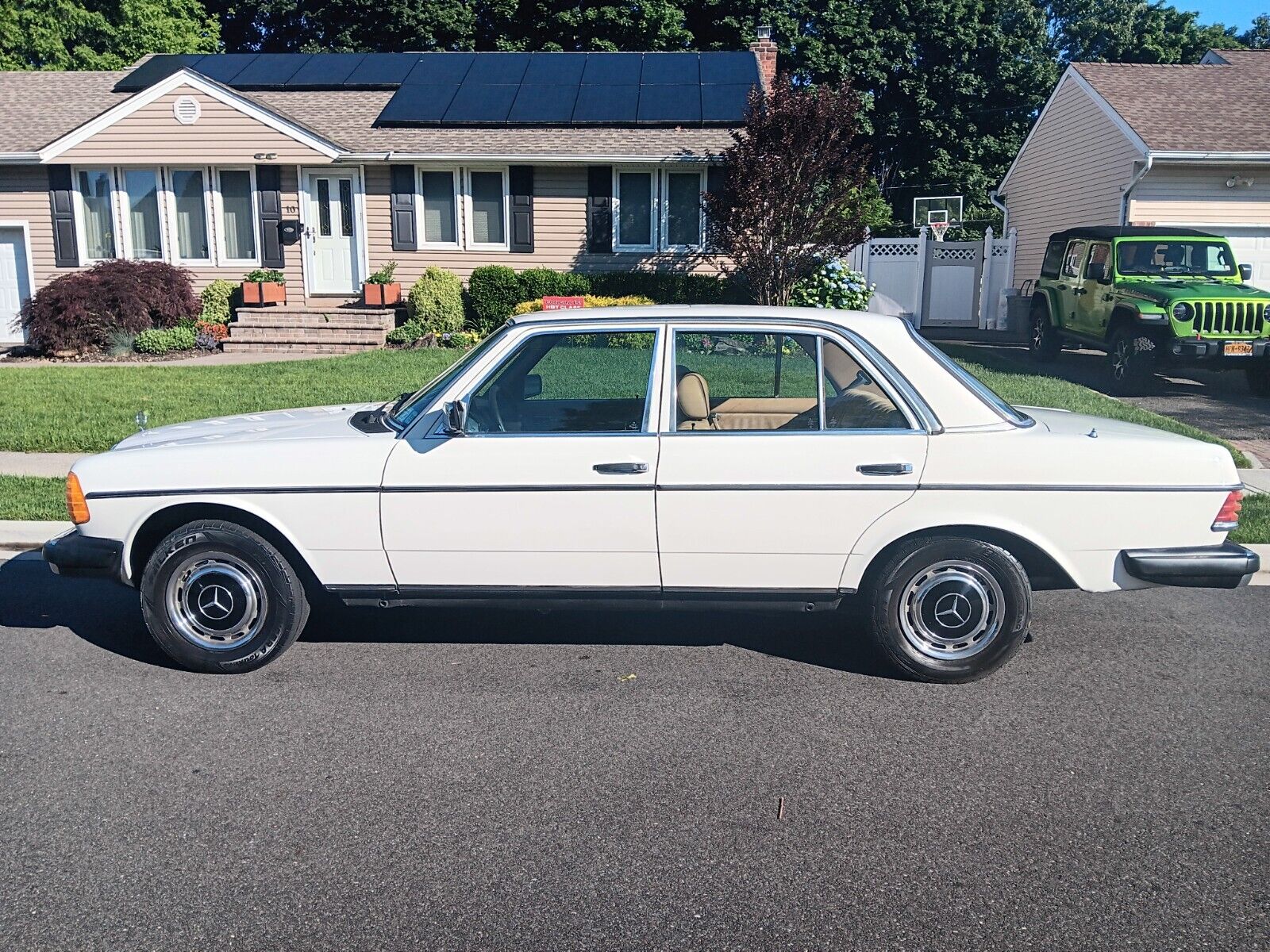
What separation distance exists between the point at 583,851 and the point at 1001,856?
132 cm

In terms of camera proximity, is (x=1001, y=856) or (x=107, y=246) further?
(x=107, y=246)

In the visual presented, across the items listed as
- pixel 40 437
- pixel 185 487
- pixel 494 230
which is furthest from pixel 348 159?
pixel 185 487

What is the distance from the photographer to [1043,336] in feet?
56.5

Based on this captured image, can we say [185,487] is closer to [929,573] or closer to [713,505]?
[713,505]

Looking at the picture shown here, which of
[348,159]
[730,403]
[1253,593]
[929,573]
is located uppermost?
[348,159]

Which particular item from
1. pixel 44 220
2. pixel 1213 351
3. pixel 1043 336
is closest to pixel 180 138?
pixel 44 220

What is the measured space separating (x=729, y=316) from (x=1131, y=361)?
10.9 meters

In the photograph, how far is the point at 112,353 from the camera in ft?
58.3

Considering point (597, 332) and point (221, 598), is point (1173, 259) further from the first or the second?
point (221, 598)

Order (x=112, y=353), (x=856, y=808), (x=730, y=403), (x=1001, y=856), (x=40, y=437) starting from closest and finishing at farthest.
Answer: (x=1001, y=856), (x=856, y=808), (x=730, y=403), (x=40, y=437), (x=112, y=353)

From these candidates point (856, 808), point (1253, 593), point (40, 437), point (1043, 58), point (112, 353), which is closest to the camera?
point (856, 808)

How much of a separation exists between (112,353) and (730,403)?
15350 millimetres

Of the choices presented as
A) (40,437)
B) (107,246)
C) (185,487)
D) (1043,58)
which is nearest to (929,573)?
(185,487)

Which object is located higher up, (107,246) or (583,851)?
(107,246)
